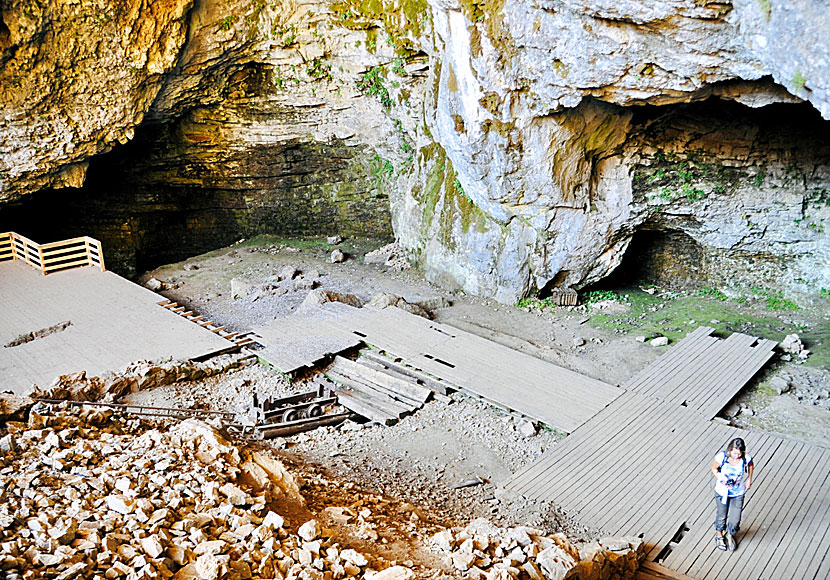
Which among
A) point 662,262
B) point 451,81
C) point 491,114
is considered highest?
point 451,81

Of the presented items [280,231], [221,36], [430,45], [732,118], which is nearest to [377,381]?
[430,45]

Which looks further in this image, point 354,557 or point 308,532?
point 308,532

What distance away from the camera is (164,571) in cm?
452

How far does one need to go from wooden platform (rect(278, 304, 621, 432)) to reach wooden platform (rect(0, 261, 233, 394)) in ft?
9.69

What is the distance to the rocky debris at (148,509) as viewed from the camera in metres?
4.58

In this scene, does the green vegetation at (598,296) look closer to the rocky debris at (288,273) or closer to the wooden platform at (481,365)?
the wooden platform at (481,365)

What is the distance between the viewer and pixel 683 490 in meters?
7.79

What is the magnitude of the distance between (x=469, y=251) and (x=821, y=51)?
8775mm

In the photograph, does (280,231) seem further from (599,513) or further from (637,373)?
(599,513)

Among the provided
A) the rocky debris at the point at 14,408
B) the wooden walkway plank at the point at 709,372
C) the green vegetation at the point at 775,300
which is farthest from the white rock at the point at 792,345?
the rocky debris at the point at 14,408

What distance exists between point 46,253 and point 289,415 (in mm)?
→ 10122

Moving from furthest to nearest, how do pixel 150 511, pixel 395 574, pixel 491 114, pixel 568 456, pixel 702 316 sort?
pixel 702 316 < pixel 491 114 < pixel 568 456 < pixel 150 511 < pixel 395 574

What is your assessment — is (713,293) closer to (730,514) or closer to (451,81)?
(451,81)

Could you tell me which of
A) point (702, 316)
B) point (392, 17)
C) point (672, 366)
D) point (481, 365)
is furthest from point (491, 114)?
point (702, 316)
